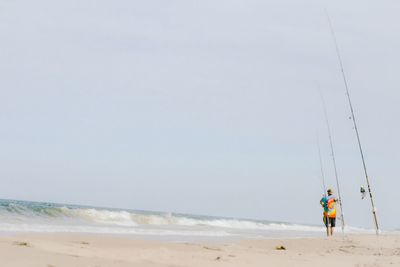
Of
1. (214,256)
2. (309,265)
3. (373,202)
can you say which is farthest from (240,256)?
(373,202)

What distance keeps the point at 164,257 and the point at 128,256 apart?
60cm

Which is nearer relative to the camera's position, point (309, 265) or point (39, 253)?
point (39, 253)

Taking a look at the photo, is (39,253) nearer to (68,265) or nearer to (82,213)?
(68,265)

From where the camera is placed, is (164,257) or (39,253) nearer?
(39,253)

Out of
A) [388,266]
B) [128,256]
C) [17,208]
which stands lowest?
[388,266]

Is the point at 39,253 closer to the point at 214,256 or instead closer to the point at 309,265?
the point at 214,256

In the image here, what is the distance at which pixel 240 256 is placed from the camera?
879 cm

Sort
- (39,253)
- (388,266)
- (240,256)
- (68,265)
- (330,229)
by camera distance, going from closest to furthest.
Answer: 1. (68,265)
2. (39,253)
3. (388,266)
4. (240,256)
5. (330,229)

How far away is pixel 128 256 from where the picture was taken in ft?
25.5

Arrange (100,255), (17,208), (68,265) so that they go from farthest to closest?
(17,208) < (100,255) < (68,265)

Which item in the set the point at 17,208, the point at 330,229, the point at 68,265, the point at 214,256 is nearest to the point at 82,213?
the point at 17,208

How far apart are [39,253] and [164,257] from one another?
2.05m

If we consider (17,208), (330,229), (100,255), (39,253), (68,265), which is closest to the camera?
(68,265)

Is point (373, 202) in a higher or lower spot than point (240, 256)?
higher
